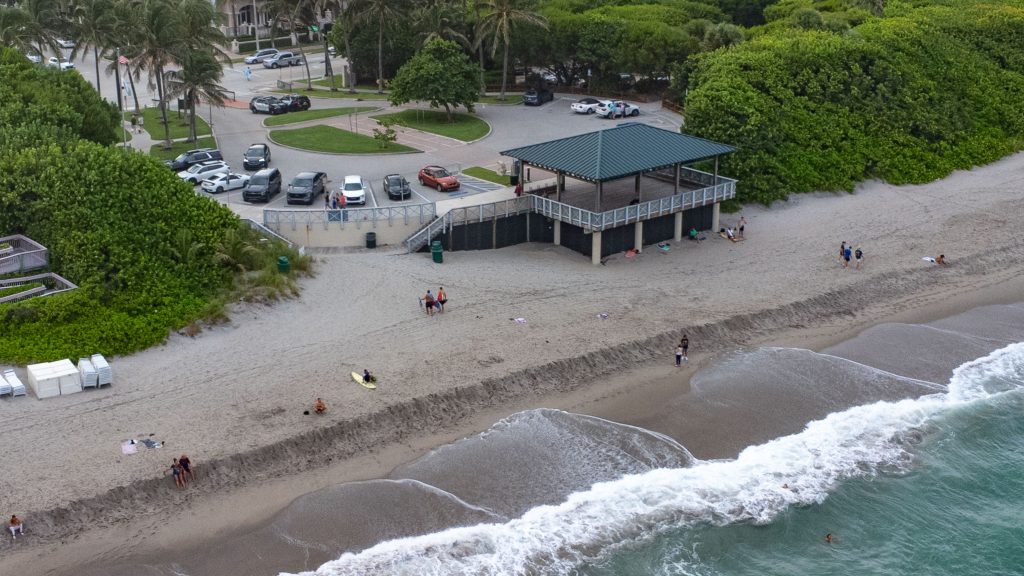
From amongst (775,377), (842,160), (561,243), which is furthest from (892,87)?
(775,377)

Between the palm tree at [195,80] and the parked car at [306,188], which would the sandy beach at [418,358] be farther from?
the palm tree at [195,80]

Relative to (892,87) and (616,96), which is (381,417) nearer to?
(892,87)

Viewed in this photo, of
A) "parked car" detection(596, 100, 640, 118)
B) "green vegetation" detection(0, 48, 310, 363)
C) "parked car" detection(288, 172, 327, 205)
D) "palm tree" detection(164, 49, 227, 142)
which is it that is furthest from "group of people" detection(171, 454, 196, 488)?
"parked car" detection(596, 100, 640, 118)

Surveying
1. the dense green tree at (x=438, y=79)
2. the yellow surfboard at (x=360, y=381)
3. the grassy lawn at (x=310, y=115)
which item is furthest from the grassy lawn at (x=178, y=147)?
the yellow surfboard at (x=360, y=381)

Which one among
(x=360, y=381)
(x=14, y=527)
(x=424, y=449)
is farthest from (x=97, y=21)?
(x=14, y=527)

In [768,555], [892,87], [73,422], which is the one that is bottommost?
[768,555]

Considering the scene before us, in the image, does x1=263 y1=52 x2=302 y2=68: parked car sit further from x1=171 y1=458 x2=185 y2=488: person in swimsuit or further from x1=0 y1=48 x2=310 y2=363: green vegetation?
x1=171 y1=458 x2=185 y2=488: person in swimsuit

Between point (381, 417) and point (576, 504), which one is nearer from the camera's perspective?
point (576, 504)
